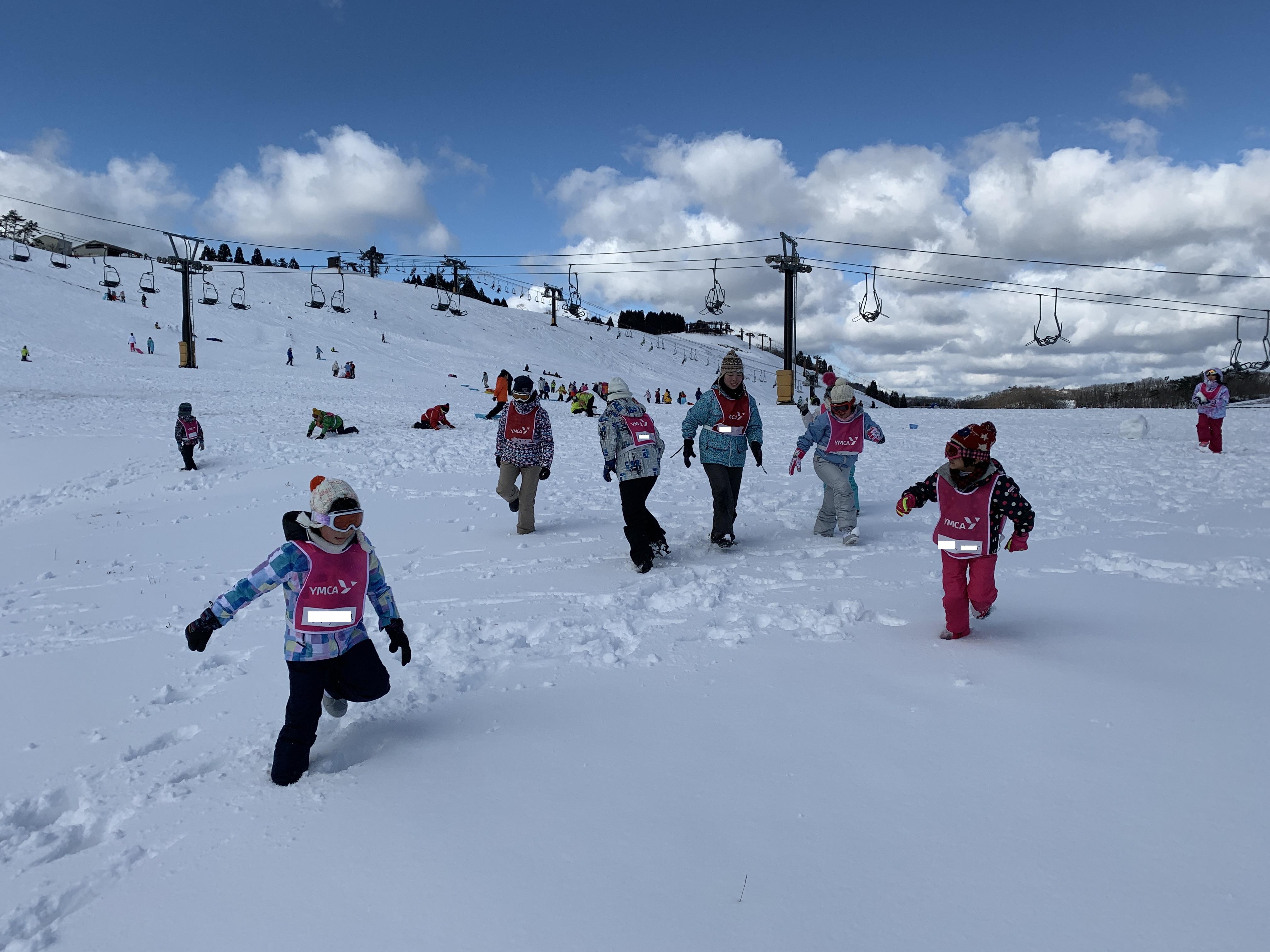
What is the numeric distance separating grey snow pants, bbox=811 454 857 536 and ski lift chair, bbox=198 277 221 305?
43.6 metres

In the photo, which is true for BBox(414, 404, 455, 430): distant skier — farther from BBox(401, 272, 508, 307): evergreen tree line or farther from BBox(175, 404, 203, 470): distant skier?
BBox(401, 272, 508, 307): evergreen tree line

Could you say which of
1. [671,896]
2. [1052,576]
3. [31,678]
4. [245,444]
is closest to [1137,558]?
[1052,576]

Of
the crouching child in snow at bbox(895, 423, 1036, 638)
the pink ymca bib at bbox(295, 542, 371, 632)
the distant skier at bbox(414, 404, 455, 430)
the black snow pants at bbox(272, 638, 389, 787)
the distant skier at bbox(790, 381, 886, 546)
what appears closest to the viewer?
the black snow pants at bbox(272, 638, 389, 787)

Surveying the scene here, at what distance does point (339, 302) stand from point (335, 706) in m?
71.9

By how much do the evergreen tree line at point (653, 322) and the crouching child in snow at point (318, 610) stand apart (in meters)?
143

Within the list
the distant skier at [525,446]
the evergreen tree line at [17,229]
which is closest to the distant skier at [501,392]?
the distant skier at [525,446]

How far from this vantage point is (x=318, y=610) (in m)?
3.64

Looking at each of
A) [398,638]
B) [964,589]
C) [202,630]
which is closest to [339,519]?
[398,638]

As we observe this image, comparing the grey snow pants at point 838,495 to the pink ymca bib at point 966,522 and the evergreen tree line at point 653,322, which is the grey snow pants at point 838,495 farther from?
the evergreen tree line at point 653,322

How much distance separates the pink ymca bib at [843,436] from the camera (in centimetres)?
779

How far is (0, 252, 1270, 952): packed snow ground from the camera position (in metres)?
2.46

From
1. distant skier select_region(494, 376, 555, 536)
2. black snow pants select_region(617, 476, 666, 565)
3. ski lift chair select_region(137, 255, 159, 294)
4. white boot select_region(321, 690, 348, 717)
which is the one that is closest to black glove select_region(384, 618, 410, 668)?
white boot select_region(321, 690, 348, 717)

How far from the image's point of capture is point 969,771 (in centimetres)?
323

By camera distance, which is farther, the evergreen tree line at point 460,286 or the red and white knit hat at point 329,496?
the evergreen tree line at point 460,286
